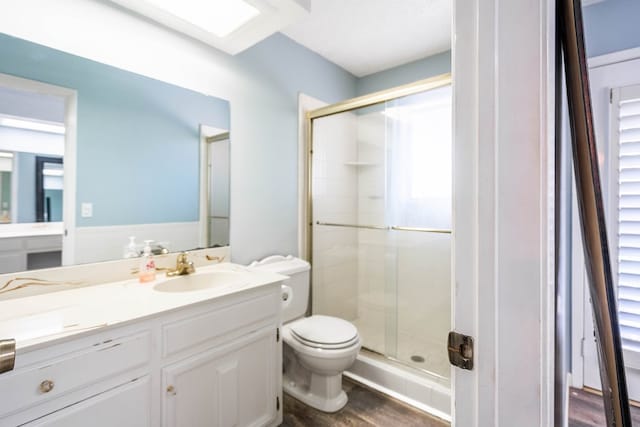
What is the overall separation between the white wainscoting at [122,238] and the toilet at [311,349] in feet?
1.53

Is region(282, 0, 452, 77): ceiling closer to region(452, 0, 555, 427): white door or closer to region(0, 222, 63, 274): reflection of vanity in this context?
region(452, 0, 555, 427): white door

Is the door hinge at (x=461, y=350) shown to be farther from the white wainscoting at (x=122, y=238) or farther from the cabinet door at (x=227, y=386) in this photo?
the white wainscoting at (x=122, y=238)

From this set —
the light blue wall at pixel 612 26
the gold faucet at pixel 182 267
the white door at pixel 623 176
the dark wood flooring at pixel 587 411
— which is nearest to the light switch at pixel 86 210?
the gold faucet at pixel 182 267

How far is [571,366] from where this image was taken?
1969mm

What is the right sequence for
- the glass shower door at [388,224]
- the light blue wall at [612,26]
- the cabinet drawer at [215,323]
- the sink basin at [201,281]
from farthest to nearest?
1. the glass shower door at [388,224]
2. the light blue wall at [612,26]
3. the sink basin at [201,281]
4. the cabinet drawer at [215,323]

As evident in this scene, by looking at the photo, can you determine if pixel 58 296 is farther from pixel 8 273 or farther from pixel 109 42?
pixel 109 42

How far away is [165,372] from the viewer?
3.63ft

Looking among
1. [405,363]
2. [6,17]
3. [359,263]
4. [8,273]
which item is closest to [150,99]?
[6,17]

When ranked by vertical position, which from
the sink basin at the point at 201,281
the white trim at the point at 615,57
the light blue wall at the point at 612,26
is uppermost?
the light blue wall at the point at 612,26

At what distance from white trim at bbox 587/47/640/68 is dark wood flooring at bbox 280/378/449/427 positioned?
228 centimetres

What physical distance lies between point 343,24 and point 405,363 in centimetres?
235

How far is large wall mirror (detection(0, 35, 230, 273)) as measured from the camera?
1226 millimetres

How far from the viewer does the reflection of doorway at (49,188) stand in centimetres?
128

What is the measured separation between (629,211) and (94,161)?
2856 mm
